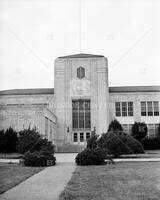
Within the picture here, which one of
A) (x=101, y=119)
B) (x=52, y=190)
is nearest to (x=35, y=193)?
(x=52, y=190)

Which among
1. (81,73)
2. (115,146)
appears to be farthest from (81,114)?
(115,146)

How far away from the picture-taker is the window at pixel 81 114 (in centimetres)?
4781

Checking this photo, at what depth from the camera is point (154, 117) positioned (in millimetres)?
48688

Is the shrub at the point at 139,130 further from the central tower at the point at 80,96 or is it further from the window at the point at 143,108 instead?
the central tower at the point at 80,96

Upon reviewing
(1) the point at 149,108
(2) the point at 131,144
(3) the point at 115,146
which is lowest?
(3) the point at 115,146

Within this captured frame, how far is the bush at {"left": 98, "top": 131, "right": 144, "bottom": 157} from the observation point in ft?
88.2

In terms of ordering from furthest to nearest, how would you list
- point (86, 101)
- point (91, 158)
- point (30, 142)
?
point (86, 101) → point (30, 142) → point (91, 158)

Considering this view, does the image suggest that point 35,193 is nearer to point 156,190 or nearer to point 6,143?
point 156,190

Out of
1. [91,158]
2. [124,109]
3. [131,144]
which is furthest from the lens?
[124,109]

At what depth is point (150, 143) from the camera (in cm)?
4612

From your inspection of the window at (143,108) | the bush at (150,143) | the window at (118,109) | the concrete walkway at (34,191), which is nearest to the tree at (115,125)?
the window at (118,109)

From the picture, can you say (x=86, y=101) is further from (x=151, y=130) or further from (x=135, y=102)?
(x=151, y=130)

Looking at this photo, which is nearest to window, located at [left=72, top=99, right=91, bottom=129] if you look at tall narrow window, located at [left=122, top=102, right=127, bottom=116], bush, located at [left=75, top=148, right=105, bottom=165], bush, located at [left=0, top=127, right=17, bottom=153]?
tall narrow window, located at [left=122, top=102, right=127, bottom=116]

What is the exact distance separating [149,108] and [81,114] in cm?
1109
